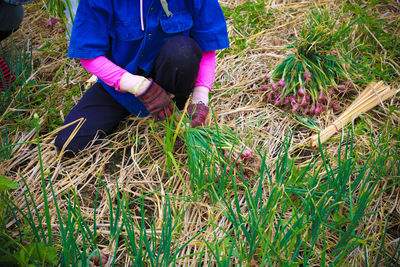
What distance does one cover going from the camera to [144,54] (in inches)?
59.9

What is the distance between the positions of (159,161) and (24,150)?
0.70 metres

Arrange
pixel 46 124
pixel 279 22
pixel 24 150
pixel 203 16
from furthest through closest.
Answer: pixel 279 22 < pixel 46 124 < pixel 24 150 < pixel 203 16

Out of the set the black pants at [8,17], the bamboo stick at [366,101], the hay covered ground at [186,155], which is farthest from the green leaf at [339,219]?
the black pants at [8,17]

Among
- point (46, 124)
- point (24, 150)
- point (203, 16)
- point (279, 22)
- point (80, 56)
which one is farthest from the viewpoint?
point (279, 22)

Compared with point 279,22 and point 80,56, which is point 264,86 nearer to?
point 279,22

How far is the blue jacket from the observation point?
54.1 inches

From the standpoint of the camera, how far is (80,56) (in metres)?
1.41

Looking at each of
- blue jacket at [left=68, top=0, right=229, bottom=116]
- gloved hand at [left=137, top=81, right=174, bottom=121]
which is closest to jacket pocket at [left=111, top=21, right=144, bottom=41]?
blue jacket at [left=68, top=0, right=229, bottom=116]

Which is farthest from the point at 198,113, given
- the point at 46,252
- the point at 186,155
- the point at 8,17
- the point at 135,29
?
the point at 8,17

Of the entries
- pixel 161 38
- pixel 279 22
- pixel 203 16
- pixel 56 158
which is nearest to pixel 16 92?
pixel 56 158

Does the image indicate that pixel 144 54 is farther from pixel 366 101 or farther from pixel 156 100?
pixel 366 101

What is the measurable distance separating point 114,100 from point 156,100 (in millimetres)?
368

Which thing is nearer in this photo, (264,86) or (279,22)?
(264,86)

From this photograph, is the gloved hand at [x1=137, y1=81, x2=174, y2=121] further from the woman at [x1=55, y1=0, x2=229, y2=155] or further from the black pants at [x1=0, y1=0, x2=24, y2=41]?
the black pants at [x1=0, y1=0, x2=24, y2=41]
